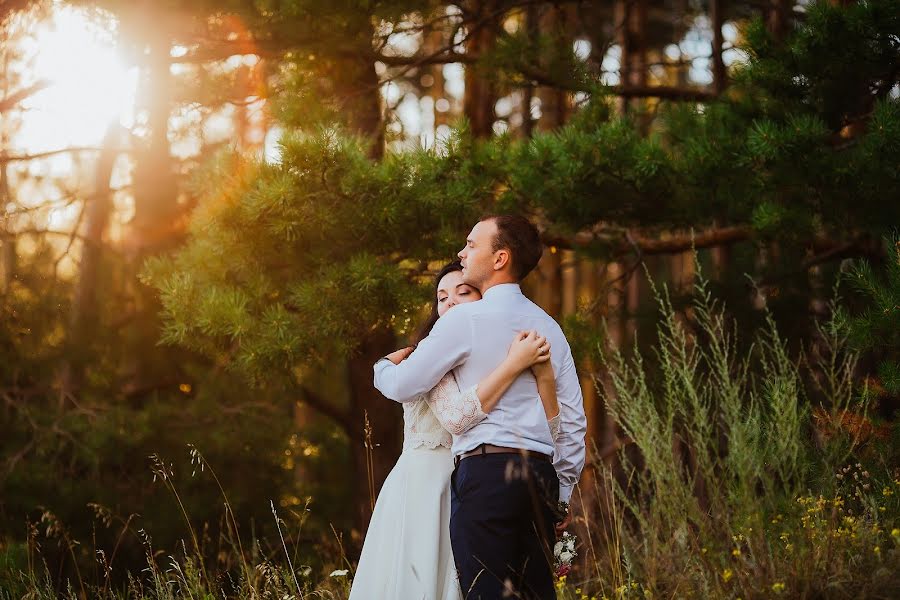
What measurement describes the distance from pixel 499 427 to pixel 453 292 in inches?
26.1

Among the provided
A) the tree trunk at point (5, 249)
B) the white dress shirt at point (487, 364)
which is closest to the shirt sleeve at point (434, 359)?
the white dress shirt at point (487, 364)

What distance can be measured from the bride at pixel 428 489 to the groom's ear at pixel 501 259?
0.25 m

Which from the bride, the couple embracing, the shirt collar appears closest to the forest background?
the bride

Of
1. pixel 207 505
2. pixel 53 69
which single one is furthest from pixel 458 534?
pixel 207 505

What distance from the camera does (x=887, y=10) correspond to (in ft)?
13.6

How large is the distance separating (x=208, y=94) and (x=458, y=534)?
12.5 feet

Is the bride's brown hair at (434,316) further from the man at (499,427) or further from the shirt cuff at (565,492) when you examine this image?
the shirt cuff at (565,492)

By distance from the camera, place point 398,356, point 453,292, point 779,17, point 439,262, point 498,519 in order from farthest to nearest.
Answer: point 779,17 → point 439,262 → point 453,292 → point 398,356 → point 498,519

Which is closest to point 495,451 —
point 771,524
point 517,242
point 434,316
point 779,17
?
point 517,242

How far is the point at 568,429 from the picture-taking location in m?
2.98

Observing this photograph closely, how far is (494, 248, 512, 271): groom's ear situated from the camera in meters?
2.92

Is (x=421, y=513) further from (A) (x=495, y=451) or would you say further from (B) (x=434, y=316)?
(B) (x=434, y=316)

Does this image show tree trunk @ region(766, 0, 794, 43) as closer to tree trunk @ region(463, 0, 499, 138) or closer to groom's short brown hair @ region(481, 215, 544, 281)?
tree trunk @ region(463, 0, 499, 138)

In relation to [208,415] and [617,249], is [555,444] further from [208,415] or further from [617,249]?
[208,415]
